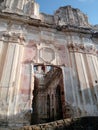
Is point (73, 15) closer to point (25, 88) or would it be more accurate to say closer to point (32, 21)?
point (32, 21)

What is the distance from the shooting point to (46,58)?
9578 millimetres

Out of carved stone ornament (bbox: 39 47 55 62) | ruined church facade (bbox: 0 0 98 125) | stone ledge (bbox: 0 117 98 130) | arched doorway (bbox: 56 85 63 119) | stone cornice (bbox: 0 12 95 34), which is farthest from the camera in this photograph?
arched doorway (bbox: 56 85 63 119)

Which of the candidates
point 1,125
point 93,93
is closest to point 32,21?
point 93,93

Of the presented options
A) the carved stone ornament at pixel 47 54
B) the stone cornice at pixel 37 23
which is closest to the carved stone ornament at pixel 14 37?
the stone cornice at pixel 37 23

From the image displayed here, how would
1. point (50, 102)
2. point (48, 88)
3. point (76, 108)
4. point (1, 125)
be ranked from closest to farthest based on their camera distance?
point (1, 125), point (76, 108), point (50, 102), point (48, 88)

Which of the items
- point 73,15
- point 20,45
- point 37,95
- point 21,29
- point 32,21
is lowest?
point 37,95

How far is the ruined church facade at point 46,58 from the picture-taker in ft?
25.4

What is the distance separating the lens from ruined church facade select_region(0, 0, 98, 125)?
25.4 feet

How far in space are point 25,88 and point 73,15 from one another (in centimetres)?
786

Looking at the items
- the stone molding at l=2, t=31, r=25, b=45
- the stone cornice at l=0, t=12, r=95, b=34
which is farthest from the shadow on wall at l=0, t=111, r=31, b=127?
the stone cornice at l=0, t=12, r=95, b=34

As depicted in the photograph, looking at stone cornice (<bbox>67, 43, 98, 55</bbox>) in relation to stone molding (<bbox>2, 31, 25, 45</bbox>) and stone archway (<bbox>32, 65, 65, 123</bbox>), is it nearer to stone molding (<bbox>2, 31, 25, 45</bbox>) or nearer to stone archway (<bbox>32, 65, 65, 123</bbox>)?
stone archway (<bbox>32, 65, 65, 123</bbox>)

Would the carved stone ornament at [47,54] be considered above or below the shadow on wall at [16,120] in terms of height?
above

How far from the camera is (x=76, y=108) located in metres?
8.07

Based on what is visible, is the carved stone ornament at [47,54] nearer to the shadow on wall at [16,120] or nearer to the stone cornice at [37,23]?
the stone cornice at [37,23]
